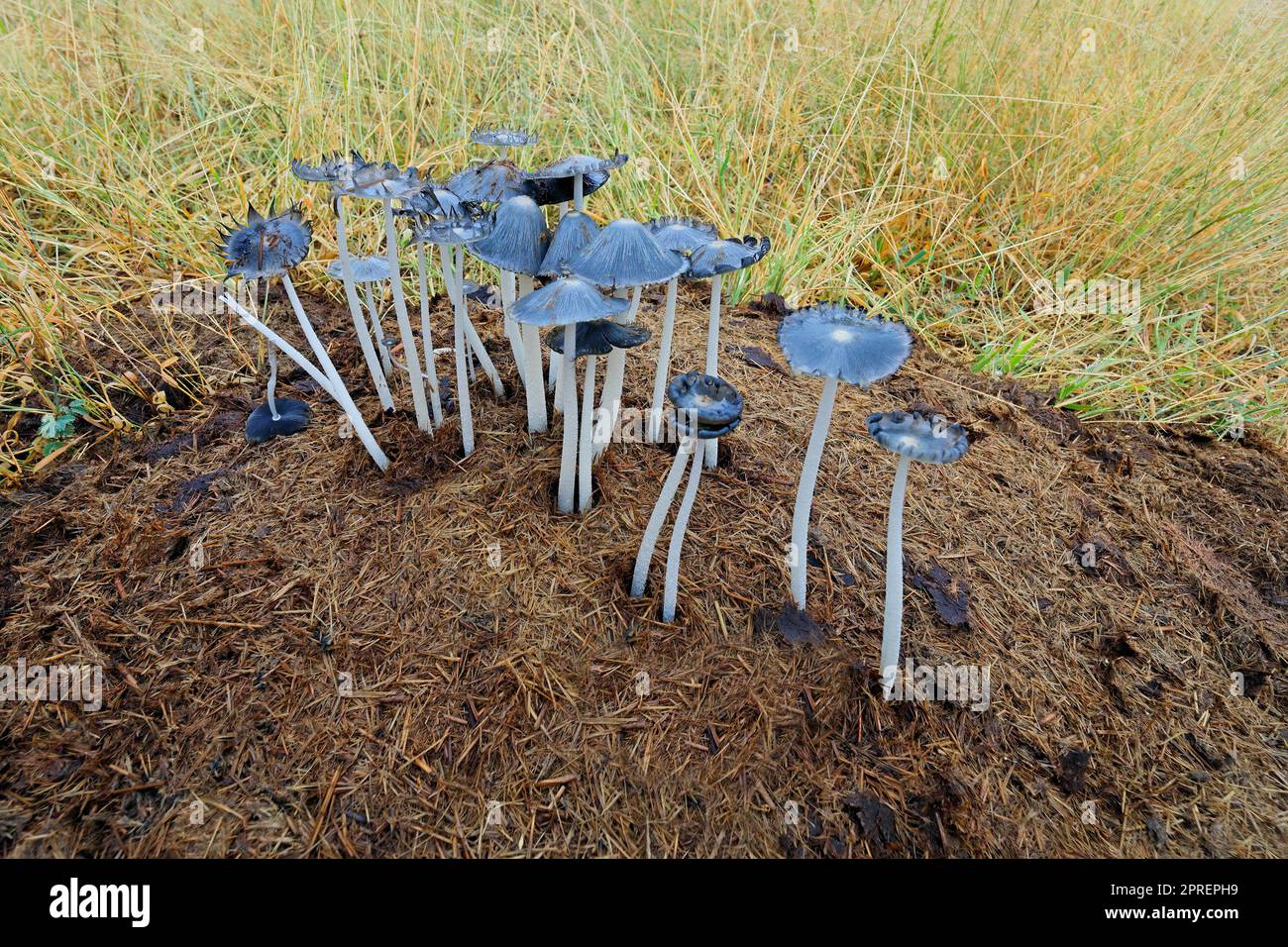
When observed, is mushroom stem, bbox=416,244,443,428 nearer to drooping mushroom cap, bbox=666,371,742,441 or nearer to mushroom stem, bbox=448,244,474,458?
mushroom stem, bbox=448,244,474,458

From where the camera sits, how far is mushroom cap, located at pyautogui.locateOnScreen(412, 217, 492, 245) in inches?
75.2

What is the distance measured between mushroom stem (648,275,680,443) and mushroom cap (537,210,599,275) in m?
0.30

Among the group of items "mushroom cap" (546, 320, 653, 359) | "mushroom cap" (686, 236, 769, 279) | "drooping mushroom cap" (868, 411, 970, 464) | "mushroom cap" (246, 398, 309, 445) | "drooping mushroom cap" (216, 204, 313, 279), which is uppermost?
"mushroom cap" (686, 236, 769, 279)

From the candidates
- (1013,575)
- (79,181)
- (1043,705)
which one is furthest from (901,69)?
(79,181)

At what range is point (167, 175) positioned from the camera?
392 centimetres

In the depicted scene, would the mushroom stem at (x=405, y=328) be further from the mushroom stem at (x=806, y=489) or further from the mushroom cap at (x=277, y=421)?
the mushroom stem at (x=806, y=489)

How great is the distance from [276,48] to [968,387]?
4.83 metres

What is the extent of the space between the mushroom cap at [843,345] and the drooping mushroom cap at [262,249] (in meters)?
1.43

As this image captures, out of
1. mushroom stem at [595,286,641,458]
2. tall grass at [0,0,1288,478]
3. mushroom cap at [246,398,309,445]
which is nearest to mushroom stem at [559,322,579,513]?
mushroom stem at [595,286,641,458]

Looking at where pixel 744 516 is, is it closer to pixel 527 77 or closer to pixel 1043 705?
pixel 1043 705

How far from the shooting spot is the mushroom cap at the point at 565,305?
1708 millimetres

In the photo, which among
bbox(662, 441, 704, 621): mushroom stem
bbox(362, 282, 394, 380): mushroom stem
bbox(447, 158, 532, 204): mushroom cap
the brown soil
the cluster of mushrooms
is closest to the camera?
the cluster of mushrooms

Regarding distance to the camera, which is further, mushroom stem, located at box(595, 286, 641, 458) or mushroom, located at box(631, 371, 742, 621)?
mushroom stem, located at box(595, 286, 641, 458)

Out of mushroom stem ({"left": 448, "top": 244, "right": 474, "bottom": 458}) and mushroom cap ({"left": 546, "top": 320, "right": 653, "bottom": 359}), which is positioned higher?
mushroom cap ({"left": 546, "top": 320, "right": 653, "bottom": 359})
